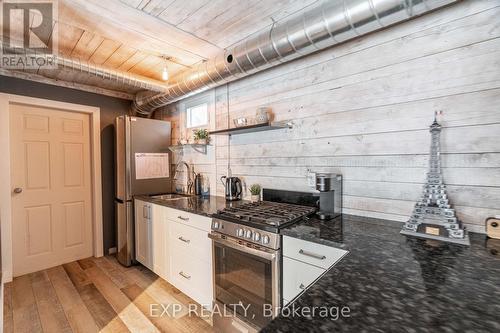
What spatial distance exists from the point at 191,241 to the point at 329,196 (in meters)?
1.29

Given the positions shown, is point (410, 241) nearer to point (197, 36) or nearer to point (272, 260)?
point (272, 260)

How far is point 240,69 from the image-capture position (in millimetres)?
2078

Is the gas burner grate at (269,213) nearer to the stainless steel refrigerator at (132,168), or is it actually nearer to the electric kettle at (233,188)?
the electric kettle at (233,188)

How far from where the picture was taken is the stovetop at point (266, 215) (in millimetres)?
1535

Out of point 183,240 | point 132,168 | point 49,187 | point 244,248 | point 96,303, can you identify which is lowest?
point 96,303

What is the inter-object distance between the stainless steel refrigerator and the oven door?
1749 millimetres

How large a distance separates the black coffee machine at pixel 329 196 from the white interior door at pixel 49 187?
334cm

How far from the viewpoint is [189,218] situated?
216 centimetres

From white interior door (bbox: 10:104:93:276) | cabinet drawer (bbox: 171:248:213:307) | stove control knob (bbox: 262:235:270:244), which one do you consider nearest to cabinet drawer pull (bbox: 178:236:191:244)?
cabinet drawer (bbox: 171:248:213:307)

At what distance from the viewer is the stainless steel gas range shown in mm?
1501

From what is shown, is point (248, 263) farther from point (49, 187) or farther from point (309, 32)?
point (49, 187)

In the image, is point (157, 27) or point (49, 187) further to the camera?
point (49, 187)

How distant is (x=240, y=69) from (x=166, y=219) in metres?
1.69

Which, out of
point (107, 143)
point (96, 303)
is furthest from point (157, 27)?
point (96, 303)
